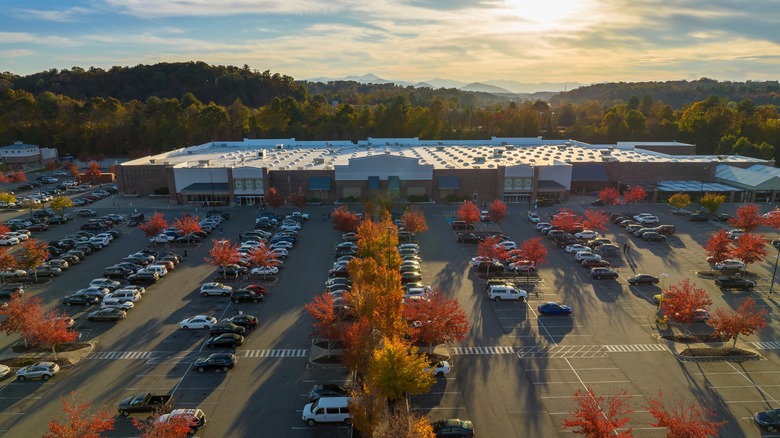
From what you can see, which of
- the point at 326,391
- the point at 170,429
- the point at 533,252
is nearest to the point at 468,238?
the point at 533,252

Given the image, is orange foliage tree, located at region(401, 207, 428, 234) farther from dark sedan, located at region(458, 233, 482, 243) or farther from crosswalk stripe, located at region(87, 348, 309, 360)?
crosswalk stripe, located at region(87, 348, 309, 360)

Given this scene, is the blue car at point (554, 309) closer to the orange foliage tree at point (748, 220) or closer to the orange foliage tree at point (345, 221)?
the orange foliage tree at point (345, 221)

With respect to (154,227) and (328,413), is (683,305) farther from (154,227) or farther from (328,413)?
(154,227)

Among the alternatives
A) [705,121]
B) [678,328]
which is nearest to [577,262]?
[678,328]

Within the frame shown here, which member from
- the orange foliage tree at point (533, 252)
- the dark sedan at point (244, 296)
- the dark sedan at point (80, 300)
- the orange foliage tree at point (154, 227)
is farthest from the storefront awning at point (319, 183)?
the dark sedan at point (80, 300)

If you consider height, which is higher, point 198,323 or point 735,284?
point 735,284

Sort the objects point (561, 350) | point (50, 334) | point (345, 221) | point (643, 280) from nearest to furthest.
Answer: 1. point (50, 334)
2. point (561, 350)
3. point (643, 280)
4. point (345, 221)
